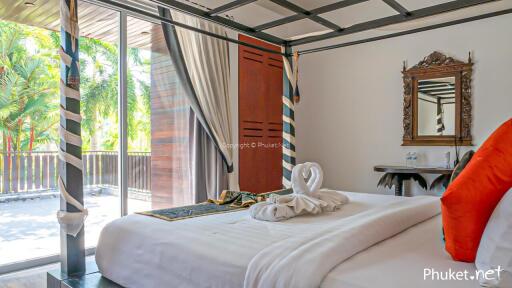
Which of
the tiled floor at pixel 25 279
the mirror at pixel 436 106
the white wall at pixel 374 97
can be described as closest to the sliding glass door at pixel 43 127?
the tiled floor at pixel 25 279

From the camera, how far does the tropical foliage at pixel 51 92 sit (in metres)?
3.08

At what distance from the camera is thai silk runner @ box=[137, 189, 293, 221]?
2.04 m

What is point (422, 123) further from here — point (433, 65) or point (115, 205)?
point (115, 205)

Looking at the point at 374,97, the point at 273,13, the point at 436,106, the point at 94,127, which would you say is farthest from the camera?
the point at 273,13

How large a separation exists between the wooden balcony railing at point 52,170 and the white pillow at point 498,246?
3.26m

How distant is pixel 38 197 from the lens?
3283mm

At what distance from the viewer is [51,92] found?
3330 millimetres

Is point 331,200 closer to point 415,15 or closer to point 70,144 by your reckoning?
point 415,15

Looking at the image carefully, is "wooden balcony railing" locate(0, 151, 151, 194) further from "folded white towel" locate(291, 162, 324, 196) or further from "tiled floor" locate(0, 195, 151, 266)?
"folded white towel" locate(291, 162, 324, 196)

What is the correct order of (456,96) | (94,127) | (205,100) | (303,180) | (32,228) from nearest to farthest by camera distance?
(303,180) → (32,228) → (94,127) → (205,100) → (456,96)

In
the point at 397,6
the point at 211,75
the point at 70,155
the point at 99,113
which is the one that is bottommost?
the point at 70,155

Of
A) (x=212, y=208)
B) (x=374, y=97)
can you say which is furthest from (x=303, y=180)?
(x=374, y=97)

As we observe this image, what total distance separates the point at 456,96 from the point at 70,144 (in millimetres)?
3945

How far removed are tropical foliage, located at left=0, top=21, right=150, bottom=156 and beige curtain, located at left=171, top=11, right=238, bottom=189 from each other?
1.54ft
